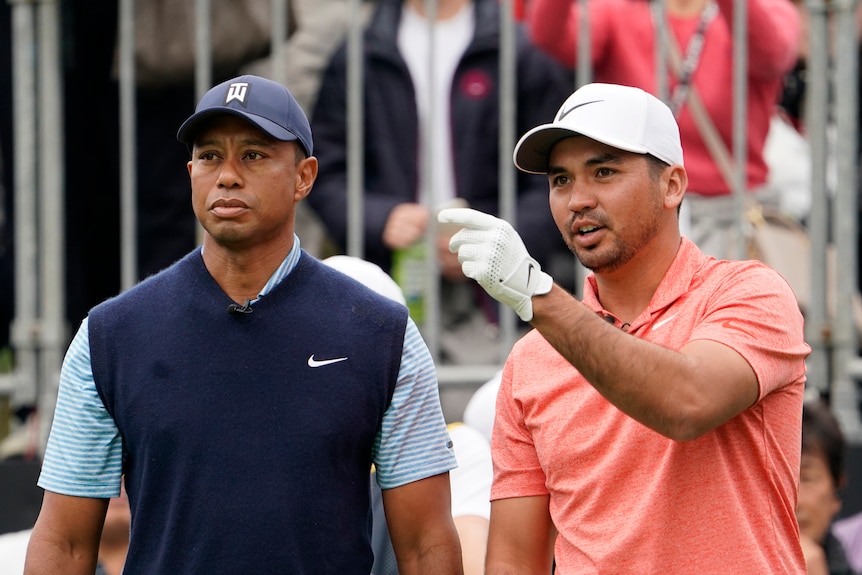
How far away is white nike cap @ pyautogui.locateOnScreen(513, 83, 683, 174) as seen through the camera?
3092mm

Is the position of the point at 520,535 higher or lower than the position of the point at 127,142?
lower

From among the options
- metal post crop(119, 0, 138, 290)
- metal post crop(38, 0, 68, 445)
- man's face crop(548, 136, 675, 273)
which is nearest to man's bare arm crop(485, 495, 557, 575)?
man's face crop(548, 136, 675, 273)

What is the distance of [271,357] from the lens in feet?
10.0

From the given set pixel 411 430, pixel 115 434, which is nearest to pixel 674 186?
pixel 411 430

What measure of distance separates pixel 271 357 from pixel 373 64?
245 centimetres

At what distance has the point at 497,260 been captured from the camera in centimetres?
276

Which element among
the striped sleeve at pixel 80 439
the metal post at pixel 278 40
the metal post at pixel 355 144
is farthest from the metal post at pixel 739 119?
the striped sleeve at pixel 80 439

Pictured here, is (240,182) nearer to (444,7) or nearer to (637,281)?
(637,281)

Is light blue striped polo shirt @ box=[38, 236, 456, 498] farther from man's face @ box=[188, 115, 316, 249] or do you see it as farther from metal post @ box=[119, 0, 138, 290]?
metal post @ box=[119, 0, 138, 290]

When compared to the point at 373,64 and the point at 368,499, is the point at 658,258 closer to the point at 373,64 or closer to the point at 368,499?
the point at 368,499

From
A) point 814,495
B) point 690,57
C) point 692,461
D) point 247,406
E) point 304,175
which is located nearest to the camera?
point 692,461

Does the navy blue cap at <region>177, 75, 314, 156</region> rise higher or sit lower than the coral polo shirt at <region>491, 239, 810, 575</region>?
higher

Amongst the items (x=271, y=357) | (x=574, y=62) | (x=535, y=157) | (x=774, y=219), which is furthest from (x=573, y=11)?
(x=271, y=357)

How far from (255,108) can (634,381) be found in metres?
1.08
